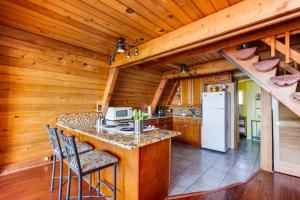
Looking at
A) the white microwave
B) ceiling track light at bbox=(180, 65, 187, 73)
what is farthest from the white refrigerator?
the white microwave

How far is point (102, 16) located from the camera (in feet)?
6.43

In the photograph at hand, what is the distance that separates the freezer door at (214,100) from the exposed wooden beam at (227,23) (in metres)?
2.39

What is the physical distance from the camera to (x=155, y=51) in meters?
2.59

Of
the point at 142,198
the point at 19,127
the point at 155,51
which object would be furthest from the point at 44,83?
the point at 142,198

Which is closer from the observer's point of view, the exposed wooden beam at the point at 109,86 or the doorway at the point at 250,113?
the exposed wooden beam at the point at 109,86

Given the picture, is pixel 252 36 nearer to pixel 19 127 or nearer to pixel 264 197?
pixel 264 197

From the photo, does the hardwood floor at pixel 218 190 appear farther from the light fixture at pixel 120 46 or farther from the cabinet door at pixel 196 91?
the cabinet door at pixel 196 91

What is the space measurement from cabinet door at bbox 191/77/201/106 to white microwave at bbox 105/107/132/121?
7.35ft

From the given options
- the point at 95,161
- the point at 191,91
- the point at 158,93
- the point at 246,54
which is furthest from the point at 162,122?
the point at 95,161

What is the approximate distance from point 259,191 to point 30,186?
3533 millimetres

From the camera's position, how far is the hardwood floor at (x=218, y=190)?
7.07 feet

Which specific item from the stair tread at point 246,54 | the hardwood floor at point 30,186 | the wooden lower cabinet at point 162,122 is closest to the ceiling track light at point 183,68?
the wooden lower cabinet at point 162,122

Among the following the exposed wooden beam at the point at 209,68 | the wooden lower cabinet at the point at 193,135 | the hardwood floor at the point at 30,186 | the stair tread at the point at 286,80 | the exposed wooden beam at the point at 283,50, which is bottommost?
the hardwood floor at the point at 30,186

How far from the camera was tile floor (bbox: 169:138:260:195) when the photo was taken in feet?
8.13
